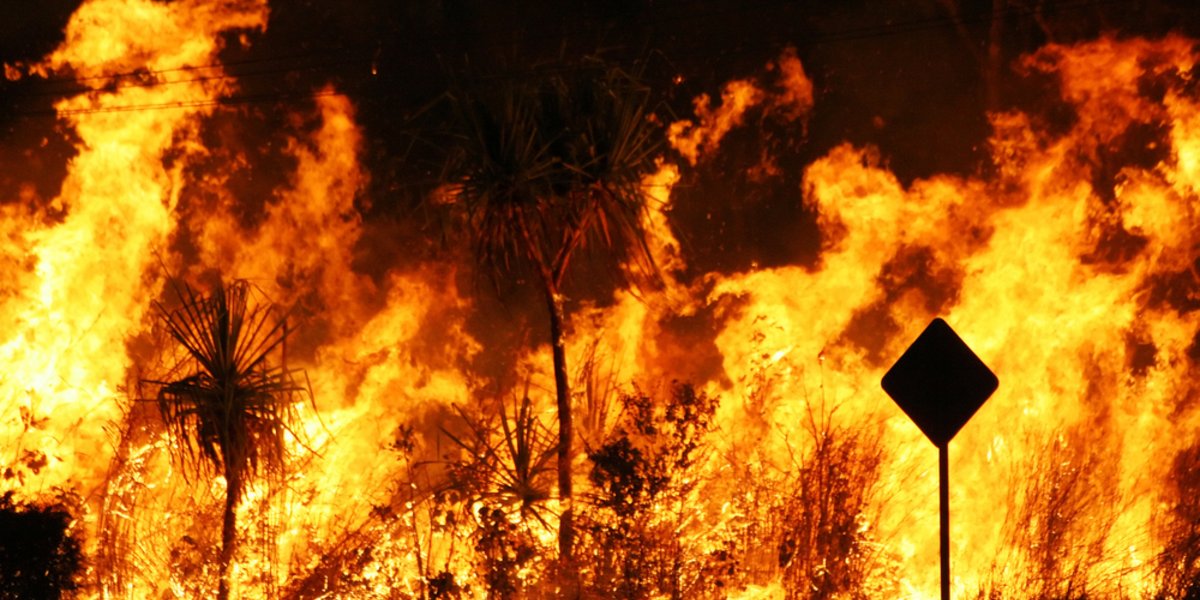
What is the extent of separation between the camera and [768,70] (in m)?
11.1

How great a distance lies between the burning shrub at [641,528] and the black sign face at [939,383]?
8.42ft

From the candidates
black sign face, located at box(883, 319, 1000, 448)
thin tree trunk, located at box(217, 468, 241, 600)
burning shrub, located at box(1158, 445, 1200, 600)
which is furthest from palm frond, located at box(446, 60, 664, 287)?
burning shrub, located at box(1158, 445, 1200, 600)

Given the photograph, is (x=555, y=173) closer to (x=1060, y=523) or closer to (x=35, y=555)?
(x=35, y=555)

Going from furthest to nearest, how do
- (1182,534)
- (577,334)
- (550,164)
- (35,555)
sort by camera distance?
(577,334), (1182,534), (550,164), (35,555)

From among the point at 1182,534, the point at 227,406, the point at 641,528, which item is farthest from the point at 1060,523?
the point at 227,406

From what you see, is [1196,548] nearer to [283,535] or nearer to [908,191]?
[908,191]

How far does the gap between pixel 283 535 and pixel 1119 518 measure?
25.9 ft

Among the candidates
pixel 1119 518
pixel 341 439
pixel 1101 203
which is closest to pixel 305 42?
pixel 341 439

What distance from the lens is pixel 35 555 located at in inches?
359

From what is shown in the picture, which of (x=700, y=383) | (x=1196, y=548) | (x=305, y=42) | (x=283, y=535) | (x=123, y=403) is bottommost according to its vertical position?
(x=1196, y=548)

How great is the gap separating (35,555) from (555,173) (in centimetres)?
513

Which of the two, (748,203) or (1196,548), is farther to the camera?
(748,203)

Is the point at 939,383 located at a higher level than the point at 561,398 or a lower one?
lower

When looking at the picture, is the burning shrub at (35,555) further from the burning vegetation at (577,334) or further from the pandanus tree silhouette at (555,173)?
the pandanus tree silhouette at (555,173)
